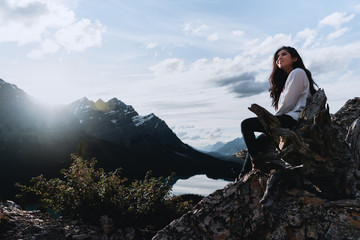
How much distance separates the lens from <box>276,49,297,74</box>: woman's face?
557cm

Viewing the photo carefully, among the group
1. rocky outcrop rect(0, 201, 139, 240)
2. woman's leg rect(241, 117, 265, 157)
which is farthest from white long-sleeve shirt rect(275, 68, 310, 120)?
rocky outcrop rect(0, 201, 139, 240)

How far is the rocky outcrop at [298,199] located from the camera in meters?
4.14

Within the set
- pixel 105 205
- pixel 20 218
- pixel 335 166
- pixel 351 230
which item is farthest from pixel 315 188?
pixel 20 218

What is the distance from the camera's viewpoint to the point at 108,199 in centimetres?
695

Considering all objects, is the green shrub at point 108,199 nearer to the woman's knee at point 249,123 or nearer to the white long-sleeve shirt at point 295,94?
the woman's knee at point 249,123

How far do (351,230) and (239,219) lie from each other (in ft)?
5.39

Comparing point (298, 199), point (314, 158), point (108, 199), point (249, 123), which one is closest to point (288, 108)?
point (249, 123)

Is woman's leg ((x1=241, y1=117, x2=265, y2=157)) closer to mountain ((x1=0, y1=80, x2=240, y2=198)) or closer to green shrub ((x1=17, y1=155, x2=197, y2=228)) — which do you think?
green shrub ((x1=17, y1=155, x2=197, y2=228))

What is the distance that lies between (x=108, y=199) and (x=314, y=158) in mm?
5051

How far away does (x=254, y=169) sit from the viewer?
5293 millimetres

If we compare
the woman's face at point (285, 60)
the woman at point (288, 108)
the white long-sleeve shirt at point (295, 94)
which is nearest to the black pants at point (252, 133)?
the woman at point (288, 108)

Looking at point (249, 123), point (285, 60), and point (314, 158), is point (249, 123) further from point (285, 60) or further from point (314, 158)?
point (285, 60)

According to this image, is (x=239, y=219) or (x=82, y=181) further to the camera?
(x=82, y=181)

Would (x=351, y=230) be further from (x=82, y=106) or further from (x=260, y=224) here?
(x=82, y=106)
